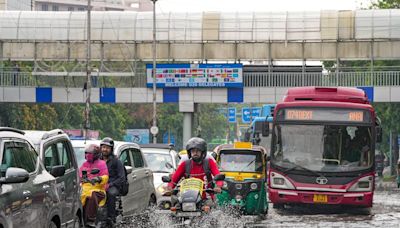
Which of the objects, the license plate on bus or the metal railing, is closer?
the license plate on bus

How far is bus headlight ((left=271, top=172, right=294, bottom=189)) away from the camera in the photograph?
2688 centimetres

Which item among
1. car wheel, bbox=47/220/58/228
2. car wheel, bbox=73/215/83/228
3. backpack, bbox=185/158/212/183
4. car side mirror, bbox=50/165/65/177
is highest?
car side mirror, bbox=50/165/65/177

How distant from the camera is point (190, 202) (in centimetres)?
1684

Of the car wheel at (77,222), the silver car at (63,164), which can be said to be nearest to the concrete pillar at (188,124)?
the car wheel at (77,222)

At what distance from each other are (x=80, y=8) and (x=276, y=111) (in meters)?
148

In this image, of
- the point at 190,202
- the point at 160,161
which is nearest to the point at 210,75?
the point at 160,161

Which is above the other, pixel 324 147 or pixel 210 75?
pixel 210 75

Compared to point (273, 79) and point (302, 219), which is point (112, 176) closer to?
point (302, 219)

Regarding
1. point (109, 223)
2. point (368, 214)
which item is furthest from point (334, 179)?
point (109, 223)

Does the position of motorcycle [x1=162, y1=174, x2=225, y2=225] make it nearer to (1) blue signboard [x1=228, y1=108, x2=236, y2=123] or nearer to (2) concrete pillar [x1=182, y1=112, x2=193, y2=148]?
(2) concrete pillar [x1=182, y1=112, x2=193, y2=148]

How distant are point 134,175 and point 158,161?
16.0 feet

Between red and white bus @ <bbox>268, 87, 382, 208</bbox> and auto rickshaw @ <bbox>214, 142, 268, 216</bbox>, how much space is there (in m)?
0.70

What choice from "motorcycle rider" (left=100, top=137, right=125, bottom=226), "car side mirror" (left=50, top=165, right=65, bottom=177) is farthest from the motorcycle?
"car side mirror" (left=50, top=165, right=65, bottom=177)

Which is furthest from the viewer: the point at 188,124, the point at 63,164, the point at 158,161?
the point at 188,124
